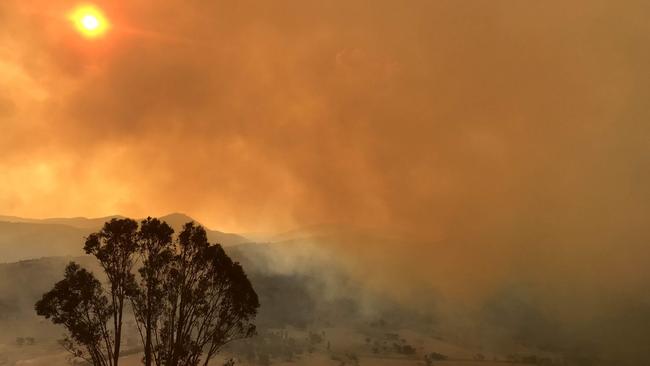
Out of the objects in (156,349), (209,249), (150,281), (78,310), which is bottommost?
(156,349)

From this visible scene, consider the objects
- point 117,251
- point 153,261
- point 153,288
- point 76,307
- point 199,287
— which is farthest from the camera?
point 199,287

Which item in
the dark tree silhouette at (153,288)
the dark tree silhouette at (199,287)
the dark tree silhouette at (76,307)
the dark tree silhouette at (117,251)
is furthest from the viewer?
the dark tree silhouette at (199,287)

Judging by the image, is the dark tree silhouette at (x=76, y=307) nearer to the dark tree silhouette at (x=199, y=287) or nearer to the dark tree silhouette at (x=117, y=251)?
the dark tree silhouette at (x=117, y=251)

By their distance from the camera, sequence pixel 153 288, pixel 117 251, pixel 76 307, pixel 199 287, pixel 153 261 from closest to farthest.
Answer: pixel 76 307 → pixel 117 251 → pixel 153 288 → pixel 153 261 → pixel 199 287

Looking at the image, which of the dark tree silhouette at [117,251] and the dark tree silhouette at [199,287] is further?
the dark tree silhouette at [199,287]

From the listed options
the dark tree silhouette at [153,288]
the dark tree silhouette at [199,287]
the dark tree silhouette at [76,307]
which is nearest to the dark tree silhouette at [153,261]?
the dark tree silhouette at [153,288]

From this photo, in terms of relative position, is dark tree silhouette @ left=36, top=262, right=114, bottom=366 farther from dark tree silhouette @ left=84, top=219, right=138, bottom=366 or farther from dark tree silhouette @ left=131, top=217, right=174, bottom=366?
dark tree silhouette @ left=131, top=217, right=174, bottom=366

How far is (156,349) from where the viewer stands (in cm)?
3628

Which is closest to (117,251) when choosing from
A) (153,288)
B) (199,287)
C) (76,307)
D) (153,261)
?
(153,261)

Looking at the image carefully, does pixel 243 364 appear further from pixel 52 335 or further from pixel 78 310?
pixel 78 310

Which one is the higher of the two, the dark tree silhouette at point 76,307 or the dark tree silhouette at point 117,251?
the dark tree silhouette at point 117,251

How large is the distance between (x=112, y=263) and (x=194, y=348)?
9.22 metres

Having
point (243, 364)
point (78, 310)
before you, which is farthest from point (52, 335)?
point (78, 310)

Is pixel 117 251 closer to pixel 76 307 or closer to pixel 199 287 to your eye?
pixel 76 307
